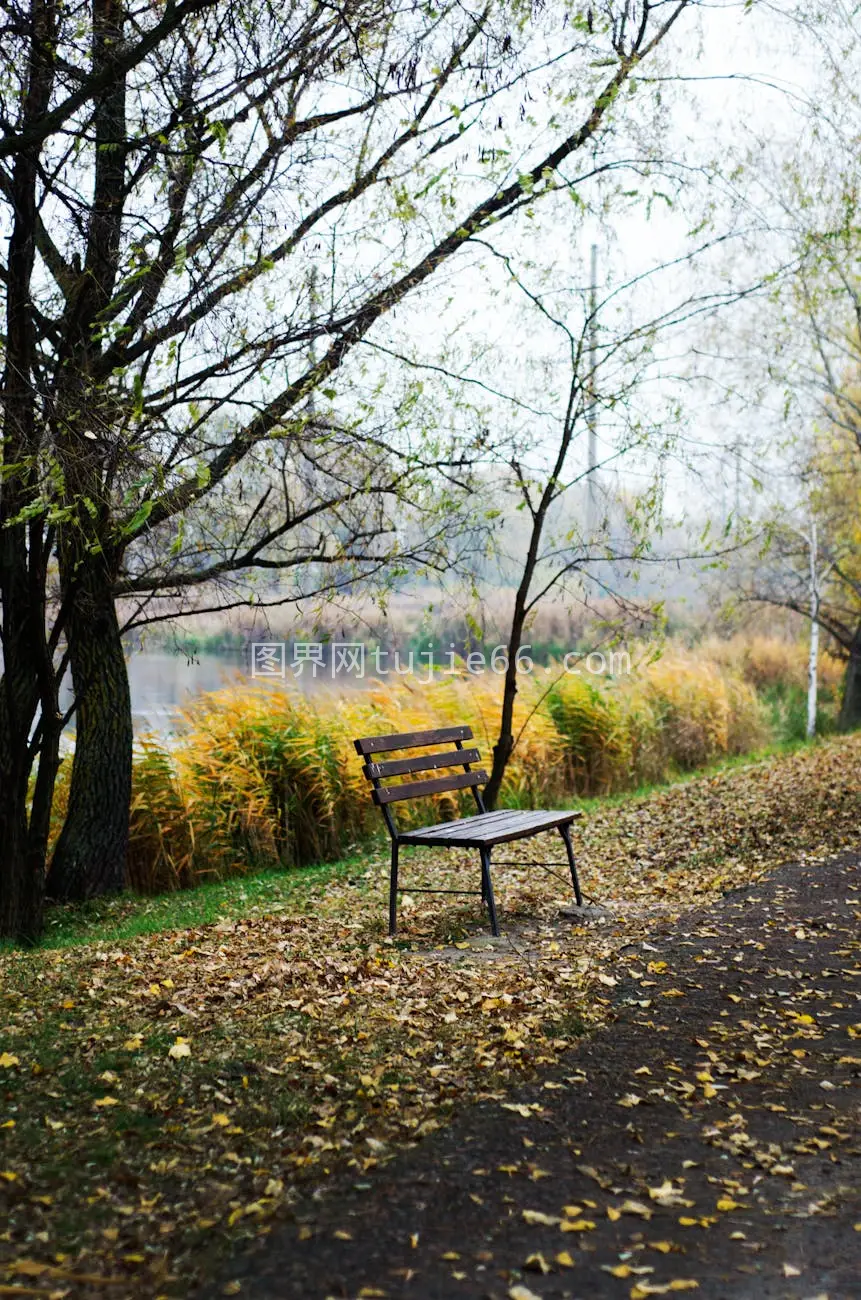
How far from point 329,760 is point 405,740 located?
3029 millimetres

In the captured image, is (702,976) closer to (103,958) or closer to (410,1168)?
(410,1168)

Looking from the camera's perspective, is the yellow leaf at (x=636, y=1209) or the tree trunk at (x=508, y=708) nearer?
the yellow leaf at (x=636, y=1209)

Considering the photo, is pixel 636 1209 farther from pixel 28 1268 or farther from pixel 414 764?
pixel 414 764

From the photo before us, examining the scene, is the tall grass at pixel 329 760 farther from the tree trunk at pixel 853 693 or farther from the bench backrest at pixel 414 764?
the tree trunk at pixel 853 693

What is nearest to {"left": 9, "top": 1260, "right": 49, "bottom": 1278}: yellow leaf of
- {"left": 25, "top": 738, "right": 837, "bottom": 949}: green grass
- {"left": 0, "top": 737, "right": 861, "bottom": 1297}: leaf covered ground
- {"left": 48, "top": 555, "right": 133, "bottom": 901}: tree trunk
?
{"left": 0, "top": 737, "right": 861, "bottom": 1297}: leaf covered ground

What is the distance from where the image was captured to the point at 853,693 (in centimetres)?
1697

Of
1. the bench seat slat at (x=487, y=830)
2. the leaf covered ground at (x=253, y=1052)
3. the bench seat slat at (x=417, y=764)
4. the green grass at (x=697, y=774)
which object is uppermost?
the bench seat slat at (x=417, y=764)

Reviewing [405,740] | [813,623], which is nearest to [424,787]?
[405,740]

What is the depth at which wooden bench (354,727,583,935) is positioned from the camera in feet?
17.7

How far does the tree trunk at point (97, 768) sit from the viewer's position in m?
7.57

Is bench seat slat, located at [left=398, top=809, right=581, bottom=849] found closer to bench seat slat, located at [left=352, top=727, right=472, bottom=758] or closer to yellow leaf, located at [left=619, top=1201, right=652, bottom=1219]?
bench seat slat, located at [left=352, top=727, right=472, bottom=758]

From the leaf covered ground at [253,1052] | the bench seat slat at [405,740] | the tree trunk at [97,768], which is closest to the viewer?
the leaf covered ground at [253,1052]

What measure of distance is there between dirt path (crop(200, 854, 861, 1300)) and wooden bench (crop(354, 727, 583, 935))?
39.3 inches

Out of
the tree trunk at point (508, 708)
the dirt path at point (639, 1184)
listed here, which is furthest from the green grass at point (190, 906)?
the dirt path at point (639, 1184)
